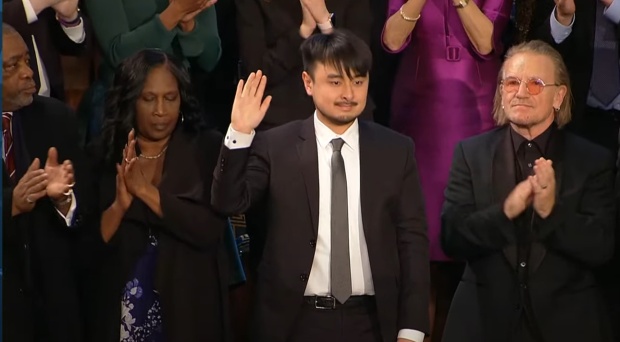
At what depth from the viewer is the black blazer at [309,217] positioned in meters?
4.17

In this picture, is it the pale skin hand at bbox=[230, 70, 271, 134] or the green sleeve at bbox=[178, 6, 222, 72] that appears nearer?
the pale skin hand at bbox=[230, 70, 271, 134]

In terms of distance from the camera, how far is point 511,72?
4480 mm

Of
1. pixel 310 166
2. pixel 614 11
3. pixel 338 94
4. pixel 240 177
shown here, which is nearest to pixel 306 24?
pixel 338 94

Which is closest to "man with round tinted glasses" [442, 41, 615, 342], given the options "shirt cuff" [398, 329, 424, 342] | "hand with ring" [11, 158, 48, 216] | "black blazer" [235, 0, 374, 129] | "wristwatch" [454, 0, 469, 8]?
"wristwatch" [454, 0, 469, 8]

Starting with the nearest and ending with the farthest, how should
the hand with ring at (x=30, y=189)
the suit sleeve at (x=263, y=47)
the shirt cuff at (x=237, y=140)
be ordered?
1. the shirt cuff at (x=237, y=140)
2. the hand with ring at (x=30, y=189)
3. the suit sleeve at (x=263, y=47)

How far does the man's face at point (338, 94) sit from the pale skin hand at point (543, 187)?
1.93ft

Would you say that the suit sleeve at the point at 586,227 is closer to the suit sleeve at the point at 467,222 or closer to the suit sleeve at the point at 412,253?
the suit sleeve at the point at 467,222

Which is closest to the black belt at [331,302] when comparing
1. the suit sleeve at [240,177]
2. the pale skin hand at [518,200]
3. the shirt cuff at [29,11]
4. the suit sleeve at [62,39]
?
the suit sleeve at [240,177]

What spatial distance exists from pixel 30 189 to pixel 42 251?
26 cm

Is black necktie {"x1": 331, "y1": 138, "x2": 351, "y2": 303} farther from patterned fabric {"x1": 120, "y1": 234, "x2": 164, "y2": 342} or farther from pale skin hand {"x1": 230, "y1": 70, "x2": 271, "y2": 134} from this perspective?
patterned fabric {"x1": 120, "y1": 234, "x2": 164, "y2": 342}

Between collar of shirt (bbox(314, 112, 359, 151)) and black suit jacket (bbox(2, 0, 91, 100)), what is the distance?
871mm

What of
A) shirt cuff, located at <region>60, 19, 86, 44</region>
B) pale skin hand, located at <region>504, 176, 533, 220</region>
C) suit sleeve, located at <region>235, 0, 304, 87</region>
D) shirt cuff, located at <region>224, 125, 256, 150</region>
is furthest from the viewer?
suit sleeve, located at <region>235, 0, 304, 87</region>

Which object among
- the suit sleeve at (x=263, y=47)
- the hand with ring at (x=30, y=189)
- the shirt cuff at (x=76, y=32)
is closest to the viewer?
the hand with ring at (x=30, y=189)

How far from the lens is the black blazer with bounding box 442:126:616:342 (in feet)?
14.5
